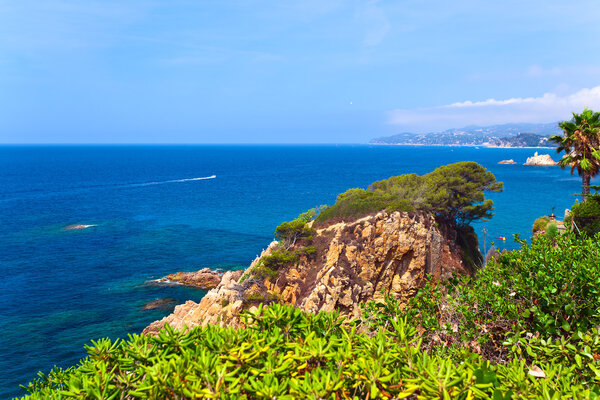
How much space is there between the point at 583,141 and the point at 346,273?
1708 centimetres

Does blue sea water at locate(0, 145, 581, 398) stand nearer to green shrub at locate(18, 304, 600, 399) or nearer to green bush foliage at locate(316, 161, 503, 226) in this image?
green bush foliage at locate(316, 161, 503, 226)

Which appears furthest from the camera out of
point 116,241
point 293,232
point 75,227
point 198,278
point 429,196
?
point 75,227

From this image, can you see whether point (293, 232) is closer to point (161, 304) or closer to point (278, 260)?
point (278, 260)

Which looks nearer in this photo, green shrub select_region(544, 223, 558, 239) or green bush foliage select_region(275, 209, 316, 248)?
green shrub select_region(544, 223, 558, 239)

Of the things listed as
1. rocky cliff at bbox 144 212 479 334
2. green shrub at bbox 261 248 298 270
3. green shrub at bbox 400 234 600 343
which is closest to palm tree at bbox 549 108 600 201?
rocky cliff at bbox 144 212 479 334

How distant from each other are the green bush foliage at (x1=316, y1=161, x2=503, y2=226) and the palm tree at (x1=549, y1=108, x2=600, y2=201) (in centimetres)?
1078

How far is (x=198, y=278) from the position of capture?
124ft

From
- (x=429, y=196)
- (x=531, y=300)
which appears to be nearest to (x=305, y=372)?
(x=531, y=300)

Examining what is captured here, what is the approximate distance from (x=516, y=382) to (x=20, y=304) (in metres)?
38.1

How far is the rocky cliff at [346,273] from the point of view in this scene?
22.7 metres

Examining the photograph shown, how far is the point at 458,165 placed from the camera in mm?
38219

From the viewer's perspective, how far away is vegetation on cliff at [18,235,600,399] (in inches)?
222

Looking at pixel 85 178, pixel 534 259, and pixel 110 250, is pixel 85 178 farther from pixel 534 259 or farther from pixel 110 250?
pixel 534 259

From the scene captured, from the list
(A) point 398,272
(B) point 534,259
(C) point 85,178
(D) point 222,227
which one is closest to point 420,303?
(B) point 534,259
